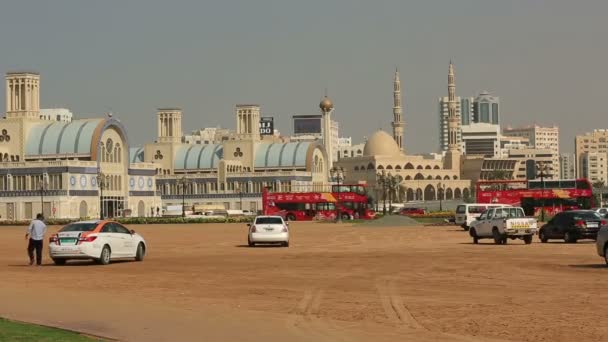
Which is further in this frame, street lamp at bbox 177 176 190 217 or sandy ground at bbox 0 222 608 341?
street lamp at bbox 177 176 190 217

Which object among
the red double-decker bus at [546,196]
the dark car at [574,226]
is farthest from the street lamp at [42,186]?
the dark car at [574,226]

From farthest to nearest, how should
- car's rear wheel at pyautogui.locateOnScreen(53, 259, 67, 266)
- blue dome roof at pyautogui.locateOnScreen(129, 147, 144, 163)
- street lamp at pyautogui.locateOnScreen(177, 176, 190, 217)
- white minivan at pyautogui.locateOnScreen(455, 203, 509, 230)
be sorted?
blue dome roof at pyautogui.locateOnScreen(129, 147, 144, 163), street lamp at pyautogui.locateOnScreen(177, 176, 190, 217), white minivan at pyautogui.locateOnScreen(455, 203, 509, 230), car's rear wheel at pyautogui.locateOnScreen(53, 259, 67, 266)

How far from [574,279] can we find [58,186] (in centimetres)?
10302

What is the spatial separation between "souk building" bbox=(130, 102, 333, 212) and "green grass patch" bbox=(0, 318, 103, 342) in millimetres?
130304

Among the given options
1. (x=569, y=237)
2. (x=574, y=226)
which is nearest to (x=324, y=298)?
(x=574, y=226)

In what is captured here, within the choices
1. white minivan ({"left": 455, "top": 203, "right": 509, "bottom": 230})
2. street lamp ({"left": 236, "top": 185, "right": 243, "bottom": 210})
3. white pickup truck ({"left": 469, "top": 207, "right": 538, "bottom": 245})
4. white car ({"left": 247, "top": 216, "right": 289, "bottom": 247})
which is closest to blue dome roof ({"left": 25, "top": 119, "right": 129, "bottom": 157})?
street lamp ({"left": 236, "top": 185, "right": 243, "bottom": 210})

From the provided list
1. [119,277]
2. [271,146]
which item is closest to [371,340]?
[119,277]

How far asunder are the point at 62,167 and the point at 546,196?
5514 centimetres

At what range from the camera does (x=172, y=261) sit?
34.9 meters

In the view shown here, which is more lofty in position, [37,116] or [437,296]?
[37,116]

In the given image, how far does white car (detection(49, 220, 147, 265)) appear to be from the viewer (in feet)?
105

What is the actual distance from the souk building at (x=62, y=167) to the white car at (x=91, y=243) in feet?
288

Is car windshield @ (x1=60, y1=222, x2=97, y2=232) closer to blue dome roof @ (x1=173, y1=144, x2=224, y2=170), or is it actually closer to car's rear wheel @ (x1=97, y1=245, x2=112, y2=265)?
car's rear wheel @ (x1=97, y1=245, x2=112, y2=265)

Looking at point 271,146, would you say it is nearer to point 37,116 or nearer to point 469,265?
point 37,116
